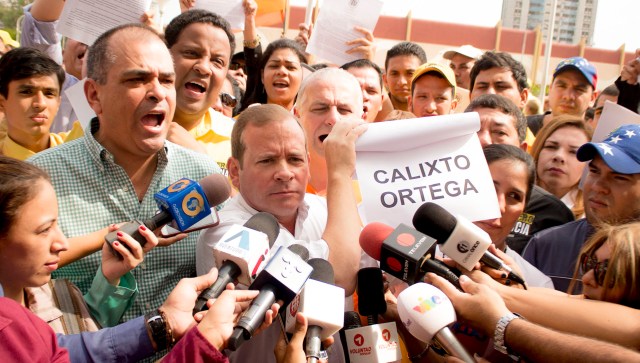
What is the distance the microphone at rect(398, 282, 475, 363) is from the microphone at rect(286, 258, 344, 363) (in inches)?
10.0

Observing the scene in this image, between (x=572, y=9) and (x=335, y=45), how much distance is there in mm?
99437

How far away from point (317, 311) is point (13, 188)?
1088 millimetres

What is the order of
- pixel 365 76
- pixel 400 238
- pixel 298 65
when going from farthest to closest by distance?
1. pixel 298 65
2. pixel 365 76
3. pixel 400 238

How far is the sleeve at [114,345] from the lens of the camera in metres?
2.33

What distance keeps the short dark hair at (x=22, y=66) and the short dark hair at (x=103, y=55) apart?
1503mm

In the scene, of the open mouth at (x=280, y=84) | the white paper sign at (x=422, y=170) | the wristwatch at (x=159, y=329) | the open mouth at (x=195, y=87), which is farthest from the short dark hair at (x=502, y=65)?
the wristwatch at (x=159, y=329)

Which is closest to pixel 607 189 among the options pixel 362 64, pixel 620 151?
pixel 620 151

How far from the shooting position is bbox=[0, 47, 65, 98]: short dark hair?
4.58m

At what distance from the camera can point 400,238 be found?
2.52m

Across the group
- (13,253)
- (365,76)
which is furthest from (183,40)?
(13,253)

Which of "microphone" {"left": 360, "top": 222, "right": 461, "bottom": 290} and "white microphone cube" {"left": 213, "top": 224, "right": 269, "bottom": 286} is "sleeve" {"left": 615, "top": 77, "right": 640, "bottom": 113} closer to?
"microphone" {"left": 360, "top": 222, "right": 461, "bottom": 290}

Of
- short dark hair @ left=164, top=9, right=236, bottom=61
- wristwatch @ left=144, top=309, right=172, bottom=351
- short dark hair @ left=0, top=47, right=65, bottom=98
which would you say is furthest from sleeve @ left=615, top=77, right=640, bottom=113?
wristwatch @ left=144, top=309, right=172, bottom=351

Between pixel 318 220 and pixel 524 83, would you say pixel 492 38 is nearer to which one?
pixel 524 83

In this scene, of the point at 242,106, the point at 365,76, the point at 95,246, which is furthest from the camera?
the point at 242,106
